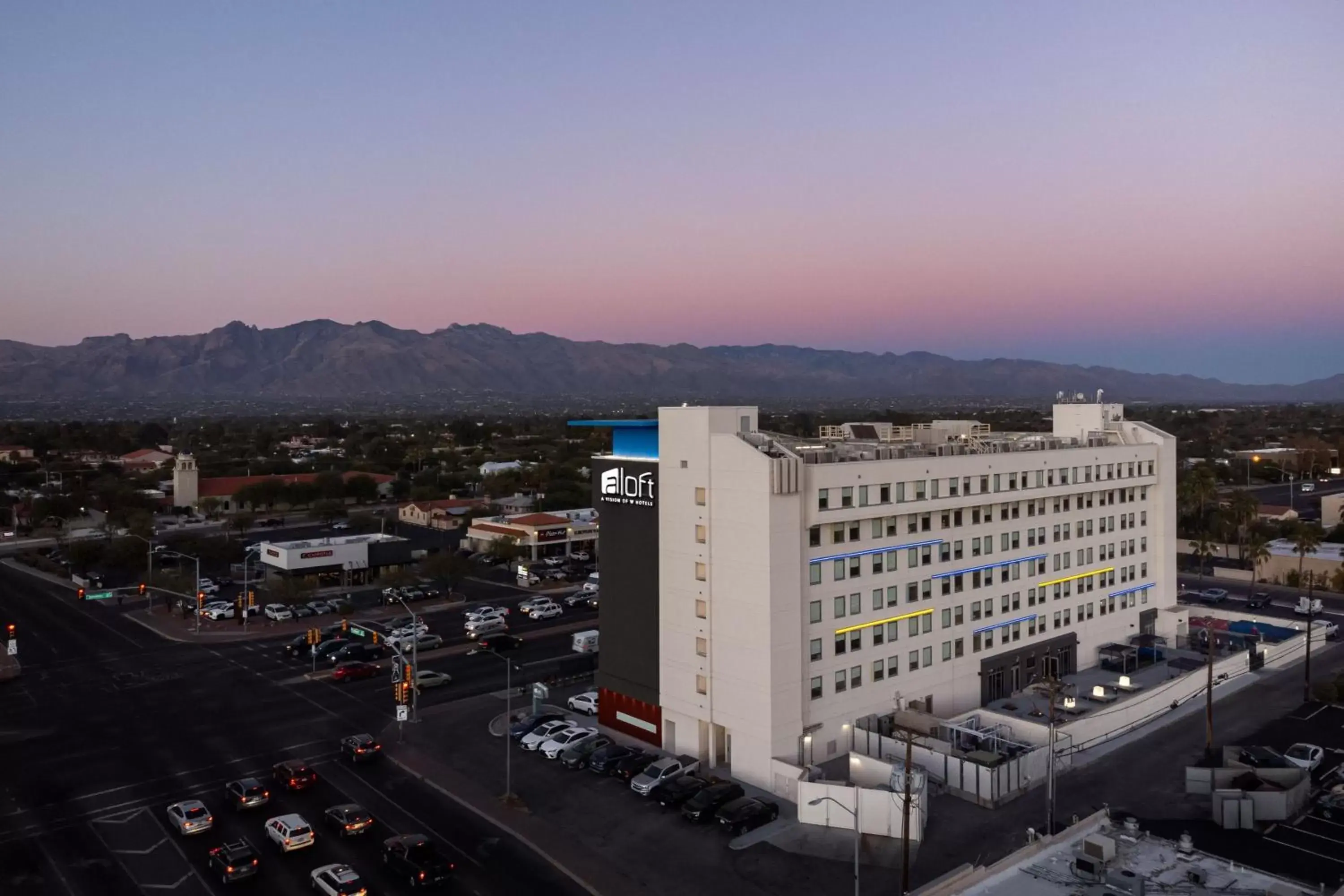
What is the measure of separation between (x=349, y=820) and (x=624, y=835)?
383 inches

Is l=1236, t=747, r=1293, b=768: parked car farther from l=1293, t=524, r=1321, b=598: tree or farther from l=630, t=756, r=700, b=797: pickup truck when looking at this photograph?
l=1293, t=524, r=1321, b=598: tree

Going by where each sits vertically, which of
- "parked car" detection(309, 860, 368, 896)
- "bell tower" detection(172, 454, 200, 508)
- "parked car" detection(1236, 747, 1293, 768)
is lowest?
"parked car" detection(1236, 747, 1293, 768)

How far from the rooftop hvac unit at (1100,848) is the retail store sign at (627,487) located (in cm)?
2261

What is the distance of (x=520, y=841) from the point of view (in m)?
32.2

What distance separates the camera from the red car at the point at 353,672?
52.7 metres

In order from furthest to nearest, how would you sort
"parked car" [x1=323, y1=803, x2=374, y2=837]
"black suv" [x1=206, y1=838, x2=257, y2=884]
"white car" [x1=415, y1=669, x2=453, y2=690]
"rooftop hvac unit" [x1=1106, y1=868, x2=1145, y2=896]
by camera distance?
"white car" [x1=415, y1=669, x2=453, y2=690]
"parked car" [x1=323, y1=803, x2=374, y2=837]
"black suv" [x1=206, y1=838, x2=257, y2=884]
"rooftop hvac unit" [x1=1106, y1=868, x2=1145, y2=896]

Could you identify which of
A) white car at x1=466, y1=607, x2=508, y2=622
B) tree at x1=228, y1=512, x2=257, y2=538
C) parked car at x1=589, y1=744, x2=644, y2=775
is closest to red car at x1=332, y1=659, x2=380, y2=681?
white car at x1=466, y1=607, x2=508, y2=622

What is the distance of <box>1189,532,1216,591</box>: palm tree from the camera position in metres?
81.1

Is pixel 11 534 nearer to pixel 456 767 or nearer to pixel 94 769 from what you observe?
A: pixel 94 769

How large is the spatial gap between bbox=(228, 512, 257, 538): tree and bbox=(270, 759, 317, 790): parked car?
224 ft

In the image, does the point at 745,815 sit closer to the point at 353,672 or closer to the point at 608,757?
the point at 608,757

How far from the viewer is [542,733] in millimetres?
42500

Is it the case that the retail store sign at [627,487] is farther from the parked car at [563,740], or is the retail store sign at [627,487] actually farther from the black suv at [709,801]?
the black suv at [709,801]

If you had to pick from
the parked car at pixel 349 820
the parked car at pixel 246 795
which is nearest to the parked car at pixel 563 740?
the parked car at pixel 349 820
